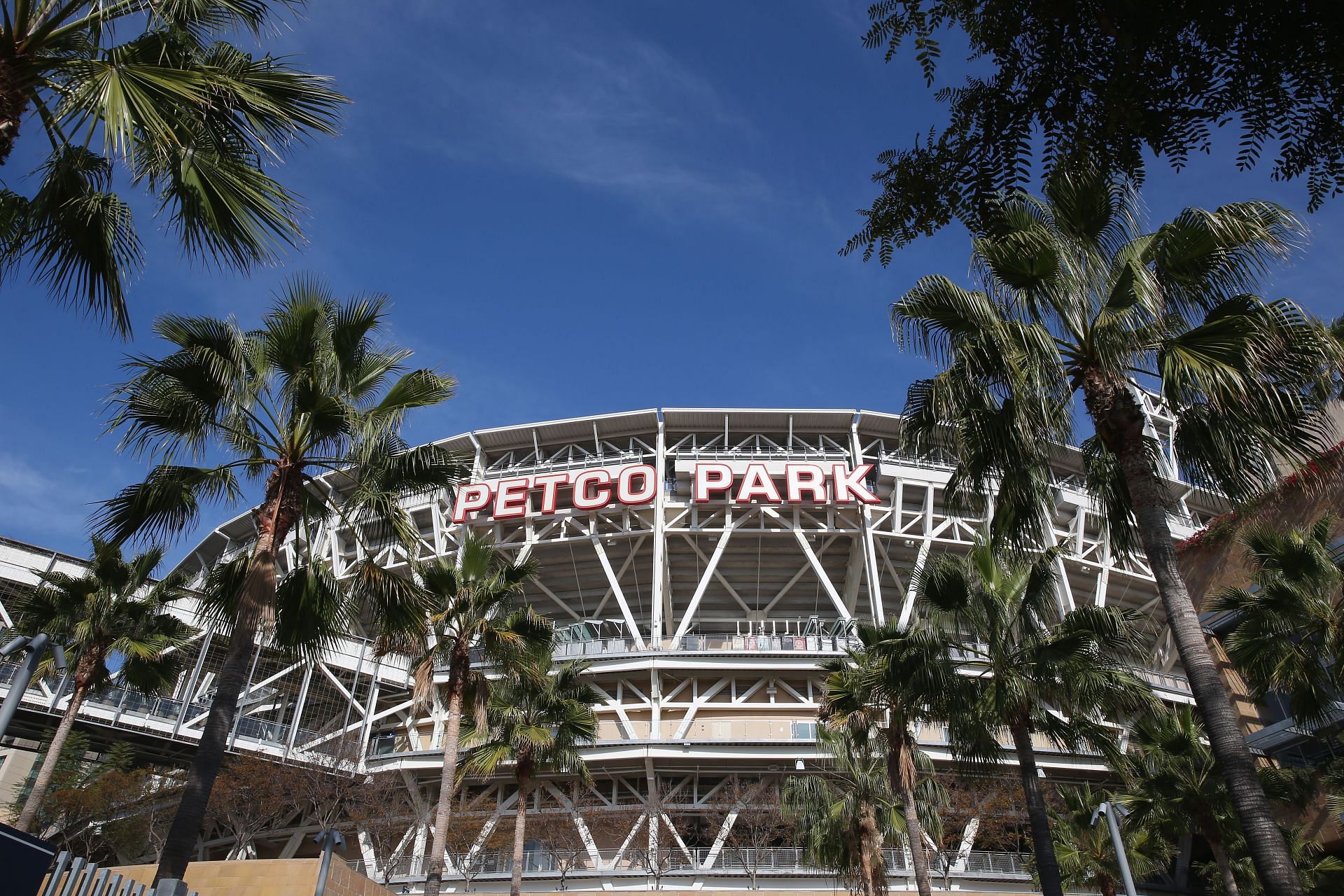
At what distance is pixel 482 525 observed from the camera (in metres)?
48.7

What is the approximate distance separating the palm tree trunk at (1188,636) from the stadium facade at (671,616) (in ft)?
77.8

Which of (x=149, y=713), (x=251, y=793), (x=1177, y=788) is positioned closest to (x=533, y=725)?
(x=1177, y=788)

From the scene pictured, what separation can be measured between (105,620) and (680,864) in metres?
23.8

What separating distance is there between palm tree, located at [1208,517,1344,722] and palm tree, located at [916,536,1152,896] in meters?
3.82

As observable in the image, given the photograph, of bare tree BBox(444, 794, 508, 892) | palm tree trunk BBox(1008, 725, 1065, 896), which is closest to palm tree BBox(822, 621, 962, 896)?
palm tree trunk BBox(1008, 725, 1065, 896)

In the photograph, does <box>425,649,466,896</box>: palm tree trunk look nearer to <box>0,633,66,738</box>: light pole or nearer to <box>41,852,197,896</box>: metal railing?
<box>0,633,66,738</box>: light pole

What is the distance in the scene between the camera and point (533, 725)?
2367cm

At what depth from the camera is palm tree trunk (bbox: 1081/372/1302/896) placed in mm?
8617

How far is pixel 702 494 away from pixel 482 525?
12.4 metres

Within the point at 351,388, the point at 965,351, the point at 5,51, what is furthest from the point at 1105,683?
the point at 5,51

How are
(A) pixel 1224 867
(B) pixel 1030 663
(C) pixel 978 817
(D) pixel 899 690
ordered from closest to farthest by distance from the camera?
(B) pixel 1030 663, (D) pixel 899 690, (A) pixel 1224 867, (C) pixel 978 817

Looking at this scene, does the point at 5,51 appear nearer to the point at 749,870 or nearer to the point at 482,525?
the point at 749,870

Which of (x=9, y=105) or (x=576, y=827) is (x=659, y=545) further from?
(x=9, y=105)

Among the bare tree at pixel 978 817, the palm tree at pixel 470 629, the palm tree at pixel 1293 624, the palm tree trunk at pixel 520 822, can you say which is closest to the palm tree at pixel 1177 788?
the palm tree at pixel 1293 624
